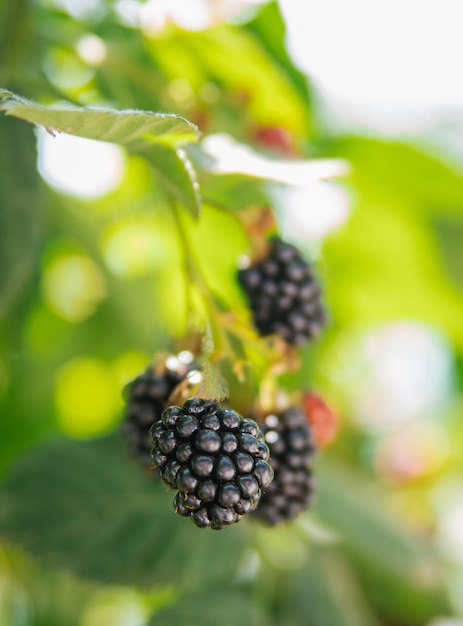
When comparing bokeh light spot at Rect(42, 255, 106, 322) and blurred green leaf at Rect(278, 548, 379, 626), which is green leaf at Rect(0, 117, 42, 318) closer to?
bokeh light spot at Rect(42, 255, 106, 322)

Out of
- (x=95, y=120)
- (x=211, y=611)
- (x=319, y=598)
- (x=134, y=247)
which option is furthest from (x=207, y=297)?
(x=134, y=247)

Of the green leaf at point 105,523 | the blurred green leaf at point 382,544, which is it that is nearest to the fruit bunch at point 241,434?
the green leaf at point 105,523

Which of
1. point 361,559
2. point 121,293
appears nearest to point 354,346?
point 361,559

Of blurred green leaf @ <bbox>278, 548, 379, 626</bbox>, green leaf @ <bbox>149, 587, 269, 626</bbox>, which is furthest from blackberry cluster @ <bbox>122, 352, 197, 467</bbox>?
blurred green leaf @ <bbox>278, 548, 379, 626</bbox>

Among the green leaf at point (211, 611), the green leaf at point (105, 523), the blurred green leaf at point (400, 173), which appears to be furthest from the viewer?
the blurred green leaf at point (400, 173)

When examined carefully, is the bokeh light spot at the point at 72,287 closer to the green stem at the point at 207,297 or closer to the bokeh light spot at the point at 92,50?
the bokeh light spot at the point at 92,50

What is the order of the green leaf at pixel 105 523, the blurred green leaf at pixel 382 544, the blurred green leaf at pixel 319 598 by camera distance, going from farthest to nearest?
the blurred green leaf at pixel 319 598 → the blurred green leaf at pixel 382 544 → the green leaf at pixel 105 523
